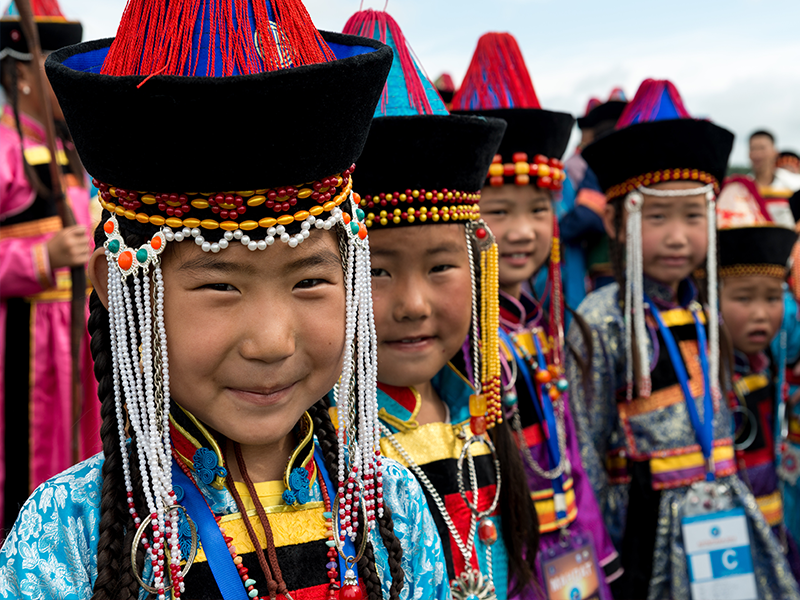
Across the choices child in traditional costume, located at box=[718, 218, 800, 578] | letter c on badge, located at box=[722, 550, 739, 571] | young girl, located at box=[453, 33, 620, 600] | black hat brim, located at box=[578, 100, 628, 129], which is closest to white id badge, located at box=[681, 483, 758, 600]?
letter c on badge, located at box=[722, 550, 739, 571]

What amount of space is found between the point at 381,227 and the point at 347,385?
53 centimetres

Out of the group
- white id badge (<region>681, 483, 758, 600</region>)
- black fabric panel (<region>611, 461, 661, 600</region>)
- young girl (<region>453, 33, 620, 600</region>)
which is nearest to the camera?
young girl (<region>453, 33, 620, 600</region>)

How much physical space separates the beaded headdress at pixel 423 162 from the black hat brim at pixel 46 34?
2676 mm

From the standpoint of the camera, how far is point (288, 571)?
1.42m

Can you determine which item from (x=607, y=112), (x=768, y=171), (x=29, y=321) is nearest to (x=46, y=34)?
(x=29, y=321)

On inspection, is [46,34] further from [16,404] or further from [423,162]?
[423,162]

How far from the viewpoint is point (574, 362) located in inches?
124

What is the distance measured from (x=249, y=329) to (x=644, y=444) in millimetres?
2445

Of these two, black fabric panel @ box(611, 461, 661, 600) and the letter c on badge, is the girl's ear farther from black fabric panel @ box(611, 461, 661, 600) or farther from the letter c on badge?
the letter c on badge

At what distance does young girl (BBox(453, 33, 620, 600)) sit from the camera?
2570 millimetres

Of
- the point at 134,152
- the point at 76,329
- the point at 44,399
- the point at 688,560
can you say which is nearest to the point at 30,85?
the point at 76,329

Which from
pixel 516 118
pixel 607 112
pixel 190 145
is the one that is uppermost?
pixel 607 112

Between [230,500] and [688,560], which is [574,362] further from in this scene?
[230,500]

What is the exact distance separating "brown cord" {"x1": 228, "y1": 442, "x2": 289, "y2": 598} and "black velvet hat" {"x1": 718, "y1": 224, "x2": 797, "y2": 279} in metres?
3.24
